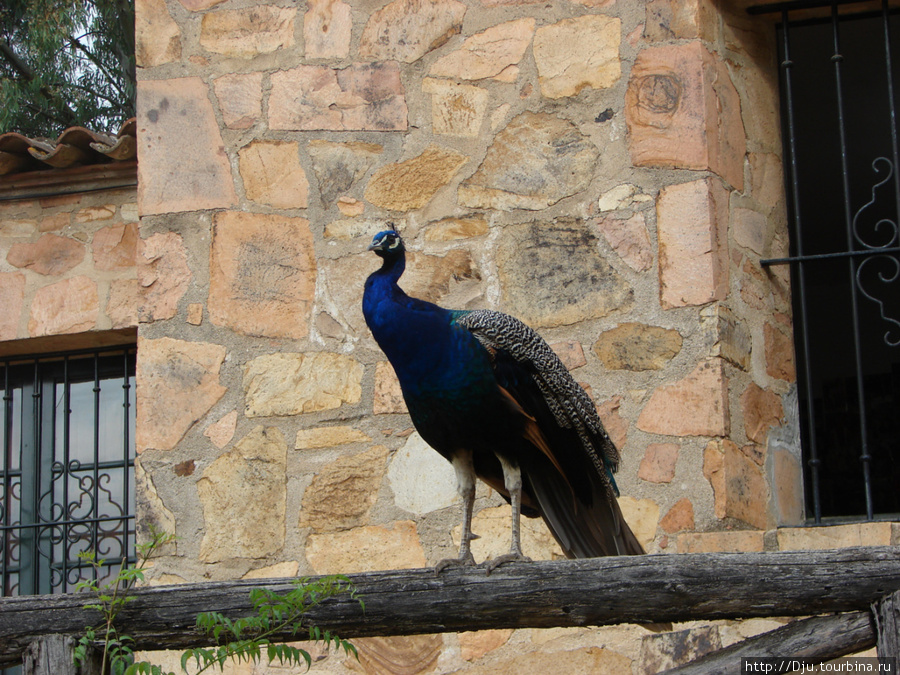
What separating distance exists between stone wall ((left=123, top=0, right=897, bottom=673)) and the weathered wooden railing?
3.60ft

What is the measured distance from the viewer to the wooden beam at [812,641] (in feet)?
10.2

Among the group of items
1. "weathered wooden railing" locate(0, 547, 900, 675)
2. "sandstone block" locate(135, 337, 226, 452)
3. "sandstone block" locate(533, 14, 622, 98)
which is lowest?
"weathered wooden railing" locate(0, 547, 900, 675)

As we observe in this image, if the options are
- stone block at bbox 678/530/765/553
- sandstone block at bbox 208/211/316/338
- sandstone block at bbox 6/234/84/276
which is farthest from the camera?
sandstone block at bbox 6/234/84/276

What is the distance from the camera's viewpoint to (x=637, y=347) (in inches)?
181

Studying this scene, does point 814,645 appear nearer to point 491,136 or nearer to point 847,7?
point 491,136

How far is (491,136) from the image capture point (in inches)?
193

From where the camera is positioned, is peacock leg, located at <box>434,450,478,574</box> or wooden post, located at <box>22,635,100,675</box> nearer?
wooden post, located at <box>22,635,100,675</box>

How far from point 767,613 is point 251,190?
8.83 ft

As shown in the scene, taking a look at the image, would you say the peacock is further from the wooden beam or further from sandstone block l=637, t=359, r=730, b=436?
the wooden beam

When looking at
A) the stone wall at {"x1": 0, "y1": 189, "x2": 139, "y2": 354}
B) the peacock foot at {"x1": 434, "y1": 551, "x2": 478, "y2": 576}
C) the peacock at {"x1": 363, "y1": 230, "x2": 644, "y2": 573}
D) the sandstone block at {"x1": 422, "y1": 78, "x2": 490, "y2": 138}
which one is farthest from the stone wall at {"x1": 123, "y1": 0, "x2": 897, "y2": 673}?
the peacock foot at {"x1": 434, "y1": 551, "x2": 478, "y2": 576}

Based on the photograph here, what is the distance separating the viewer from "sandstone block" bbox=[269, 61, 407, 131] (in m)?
Answer: 5.00

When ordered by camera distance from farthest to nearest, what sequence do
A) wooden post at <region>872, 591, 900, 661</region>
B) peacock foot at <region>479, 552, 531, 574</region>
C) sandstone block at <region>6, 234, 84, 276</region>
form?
sandstone block at <region>6, 234, 84, 276</region>
peacock foot at <region>479, 552, 531, 574</region>
wooden post at <region>872, 591, 900, 661</region>

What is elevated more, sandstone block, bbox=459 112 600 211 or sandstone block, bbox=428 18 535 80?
sandstone block, bbox=428 18 535 80

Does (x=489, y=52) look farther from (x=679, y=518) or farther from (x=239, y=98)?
(x=679, y=518)
